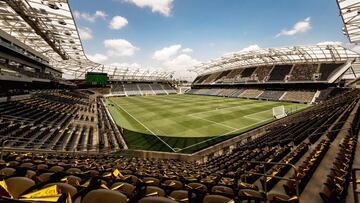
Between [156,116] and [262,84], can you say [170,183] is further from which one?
[262,84]

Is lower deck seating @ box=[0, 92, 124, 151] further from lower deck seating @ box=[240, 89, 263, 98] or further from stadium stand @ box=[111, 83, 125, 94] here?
stadium stand @ box=[111, 83, 125, 94]

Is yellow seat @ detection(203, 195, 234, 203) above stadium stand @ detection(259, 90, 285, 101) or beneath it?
beneath

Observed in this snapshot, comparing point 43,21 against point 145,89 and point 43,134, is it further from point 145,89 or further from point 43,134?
point 145,89

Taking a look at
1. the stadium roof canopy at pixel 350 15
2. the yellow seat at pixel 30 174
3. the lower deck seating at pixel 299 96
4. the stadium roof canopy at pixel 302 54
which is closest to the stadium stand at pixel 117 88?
the stadium roof canopy at pixel 302 54

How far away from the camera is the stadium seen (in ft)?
13.8

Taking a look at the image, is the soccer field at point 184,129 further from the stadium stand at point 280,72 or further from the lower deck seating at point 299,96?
the stadium stand at point 280,72

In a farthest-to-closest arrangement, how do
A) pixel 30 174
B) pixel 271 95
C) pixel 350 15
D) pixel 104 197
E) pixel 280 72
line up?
pixel 280 72 < pixel 271 95 < pixel 350 15 < pixel 30 174 < pixel 104 197

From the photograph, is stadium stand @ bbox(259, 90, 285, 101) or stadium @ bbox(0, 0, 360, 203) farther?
stadium stand @ bbox(259, 90, 285, 101)

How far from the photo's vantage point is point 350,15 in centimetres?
1727

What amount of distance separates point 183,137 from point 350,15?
1930 centimetres

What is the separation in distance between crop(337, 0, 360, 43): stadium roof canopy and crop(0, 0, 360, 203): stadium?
3.2 inches

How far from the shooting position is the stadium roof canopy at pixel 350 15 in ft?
50.7

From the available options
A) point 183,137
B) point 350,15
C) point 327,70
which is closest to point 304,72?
point 327,70

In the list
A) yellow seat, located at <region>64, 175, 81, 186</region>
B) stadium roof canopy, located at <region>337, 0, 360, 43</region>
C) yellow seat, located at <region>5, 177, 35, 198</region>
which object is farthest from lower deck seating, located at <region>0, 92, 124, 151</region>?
stadium roof canopy, located at <region>337, 0, 360, 43</region>
